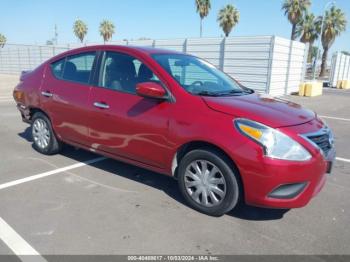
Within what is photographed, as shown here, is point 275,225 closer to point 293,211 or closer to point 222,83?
point 293,211

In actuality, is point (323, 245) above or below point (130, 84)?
below

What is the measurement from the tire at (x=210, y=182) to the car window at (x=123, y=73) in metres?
1.04

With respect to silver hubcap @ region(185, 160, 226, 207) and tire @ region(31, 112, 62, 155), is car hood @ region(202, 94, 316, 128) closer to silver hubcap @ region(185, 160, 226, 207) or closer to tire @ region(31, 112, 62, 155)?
silver hubcap @ region(185, 160, 226, 207)

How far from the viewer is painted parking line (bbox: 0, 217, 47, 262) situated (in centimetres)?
257

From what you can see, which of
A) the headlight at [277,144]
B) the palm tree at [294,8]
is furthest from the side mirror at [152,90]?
the palm tree at [294,8]

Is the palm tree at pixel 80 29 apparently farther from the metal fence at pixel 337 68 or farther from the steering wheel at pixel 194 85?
the steering wheel at pixel 194 85

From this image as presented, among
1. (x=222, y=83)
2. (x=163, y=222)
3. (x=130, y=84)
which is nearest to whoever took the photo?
(x=163, y=222)

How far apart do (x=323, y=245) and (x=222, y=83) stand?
222cm

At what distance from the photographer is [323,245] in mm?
2828

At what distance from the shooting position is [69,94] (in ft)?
14.5

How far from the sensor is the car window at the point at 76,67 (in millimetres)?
4332

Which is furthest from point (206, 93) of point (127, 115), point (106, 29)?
point (106, 29)

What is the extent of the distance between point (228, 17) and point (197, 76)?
120ft

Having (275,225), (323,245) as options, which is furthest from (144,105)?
(323,245)
